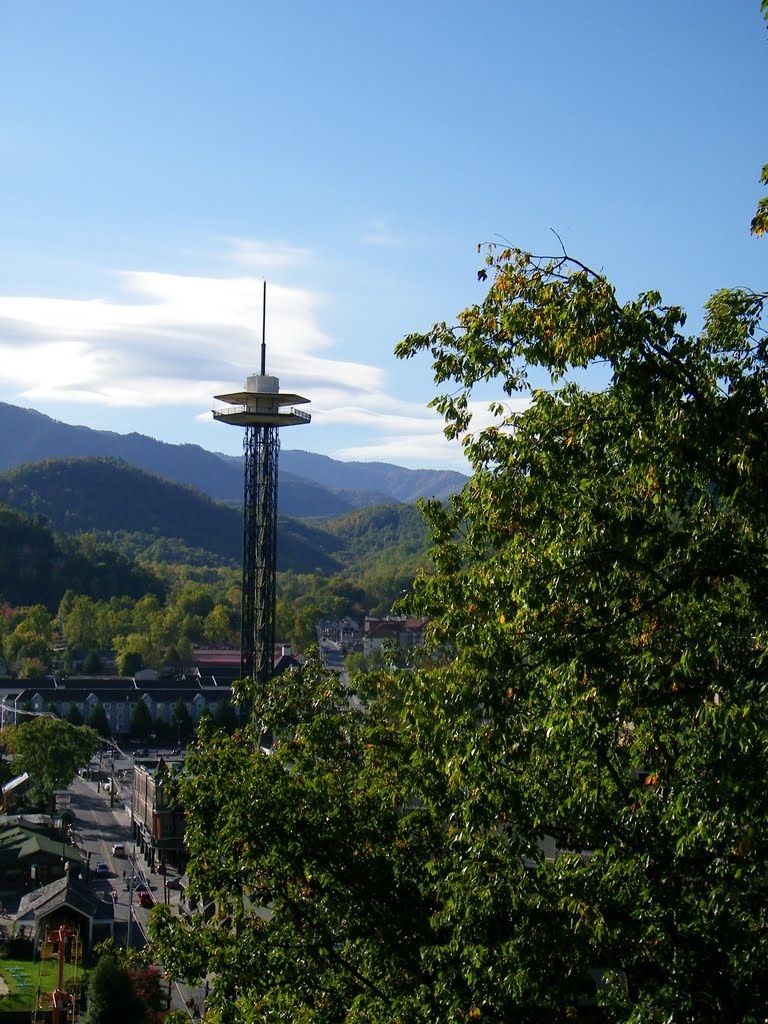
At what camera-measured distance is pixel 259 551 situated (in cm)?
2856

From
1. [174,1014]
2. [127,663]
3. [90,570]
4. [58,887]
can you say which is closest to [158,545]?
[90,570]

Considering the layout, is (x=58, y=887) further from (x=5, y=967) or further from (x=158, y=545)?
(x=158, y=545)

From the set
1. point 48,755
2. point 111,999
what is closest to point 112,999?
point 111,999

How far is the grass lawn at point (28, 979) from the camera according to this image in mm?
17547

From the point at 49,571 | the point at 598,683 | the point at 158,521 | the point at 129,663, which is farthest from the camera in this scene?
the point at 158,521

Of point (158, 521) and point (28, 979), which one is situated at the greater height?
point (158, 521)

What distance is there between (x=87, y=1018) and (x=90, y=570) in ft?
242

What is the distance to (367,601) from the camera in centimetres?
9475

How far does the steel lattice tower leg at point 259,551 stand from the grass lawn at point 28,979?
370 inches

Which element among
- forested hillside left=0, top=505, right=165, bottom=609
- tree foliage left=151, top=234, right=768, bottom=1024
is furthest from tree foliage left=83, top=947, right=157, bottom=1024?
forested hillside left=0, top=505, right=165, bottom=609

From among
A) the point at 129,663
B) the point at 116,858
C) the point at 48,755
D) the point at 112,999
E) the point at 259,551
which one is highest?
the point at 259,551

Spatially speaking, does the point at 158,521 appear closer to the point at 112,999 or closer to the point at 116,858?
the point at 116,858

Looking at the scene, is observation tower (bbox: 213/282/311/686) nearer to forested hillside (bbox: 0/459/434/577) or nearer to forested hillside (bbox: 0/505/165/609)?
forested hillside (bbox: 0/505/165/609)

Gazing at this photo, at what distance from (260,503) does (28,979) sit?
12.8 meters
